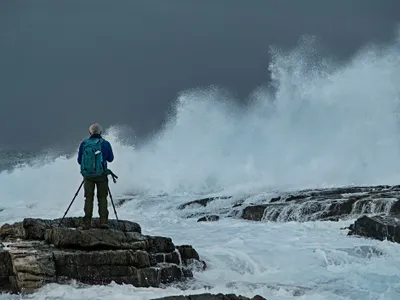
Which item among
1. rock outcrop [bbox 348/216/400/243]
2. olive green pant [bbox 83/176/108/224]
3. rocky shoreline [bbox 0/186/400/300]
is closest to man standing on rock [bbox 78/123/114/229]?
olive green pant [bbox 83/176/108/224]

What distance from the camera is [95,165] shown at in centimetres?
809

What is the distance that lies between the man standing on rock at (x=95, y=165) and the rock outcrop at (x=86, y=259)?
0.30 m

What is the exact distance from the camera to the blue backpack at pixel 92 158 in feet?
26.4

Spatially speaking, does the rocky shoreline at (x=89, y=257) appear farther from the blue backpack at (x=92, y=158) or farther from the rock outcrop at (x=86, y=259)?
the blue backpack at (x=92, y=158)

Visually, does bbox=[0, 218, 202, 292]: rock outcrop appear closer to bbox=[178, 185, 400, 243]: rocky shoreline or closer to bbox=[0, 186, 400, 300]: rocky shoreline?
bbox=[0, 186, 400, 300]: rocky shoreline

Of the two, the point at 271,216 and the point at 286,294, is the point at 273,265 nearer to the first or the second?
the point at 286,294

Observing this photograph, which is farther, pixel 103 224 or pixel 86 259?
pixel 103 224

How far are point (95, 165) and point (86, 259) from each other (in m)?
1.43

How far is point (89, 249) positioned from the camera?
7723 millimetres

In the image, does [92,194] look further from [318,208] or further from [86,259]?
[318,208]

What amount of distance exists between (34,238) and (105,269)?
73.7 inches

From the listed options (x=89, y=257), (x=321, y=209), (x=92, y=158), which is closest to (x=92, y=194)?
(x=92, y=158)

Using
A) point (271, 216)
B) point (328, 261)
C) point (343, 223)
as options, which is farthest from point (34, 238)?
point (271, 216)

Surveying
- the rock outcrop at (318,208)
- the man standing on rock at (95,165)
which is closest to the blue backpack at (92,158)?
the man standing on rock at (95,165)
